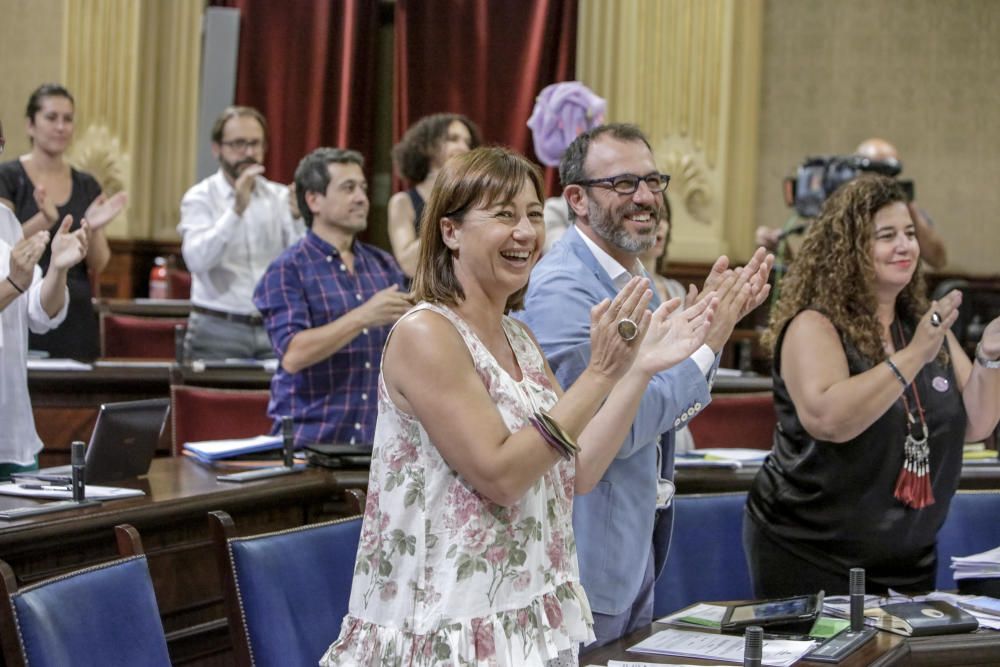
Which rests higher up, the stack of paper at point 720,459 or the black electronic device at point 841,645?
the stack of paper at point 720,459

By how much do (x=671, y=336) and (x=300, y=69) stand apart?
18.9 ft

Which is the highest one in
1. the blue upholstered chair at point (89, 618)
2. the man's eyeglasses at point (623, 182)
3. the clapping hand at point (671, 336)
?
the man's eyeglasses at point (623, 182)

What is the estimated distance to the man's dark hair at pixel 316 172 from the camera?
3.61 m

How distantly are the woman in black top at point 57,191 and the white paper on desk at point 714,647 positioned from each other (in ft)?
10.4

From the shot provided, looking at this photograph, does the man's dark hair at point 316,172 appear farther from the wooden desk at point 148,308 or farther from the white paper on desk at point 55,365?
the wooden desk at point 148,308

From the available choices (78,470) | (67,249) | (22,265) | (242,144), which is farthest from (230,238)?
(78,470)

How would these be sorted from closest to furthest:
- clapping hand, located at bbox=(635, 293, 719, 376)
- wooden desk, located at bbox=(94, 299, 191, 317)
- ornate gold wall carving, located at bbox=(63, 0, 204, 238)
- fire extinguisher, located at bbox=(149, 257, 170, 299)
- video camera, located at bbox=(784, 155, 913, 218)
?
clapping hand, located at bbox=(635, 293, 719, 376) < video camera, located at bbox=(784, 155, 913, 218) < wooden desk, located at bbox=(94, 299, 191, 317) < fire extinguisher, located at bbox=(149, 257, 170, 299) < ornate gold wall carving, located at bbox=(63, 0, 204, 238)

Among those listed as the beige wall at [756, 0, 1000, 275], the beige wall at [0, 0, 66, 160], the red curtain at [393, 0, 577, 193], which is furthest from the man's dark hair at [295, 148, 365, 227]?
the beige wall at [756, 0, 1000, 275]

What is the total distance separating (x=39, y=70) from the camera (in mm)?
7316

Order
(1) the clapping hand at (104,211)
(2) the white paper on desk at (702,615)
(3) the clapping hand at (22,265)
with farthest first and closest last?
1. (1) the clapping hand at (104,211)
2. (3) the clapping hand at (22,265)
3. (2) the white paper on desk at (702,615)

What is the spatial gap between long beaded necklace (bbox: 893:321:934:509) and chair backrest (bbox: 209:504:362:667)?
3.35ft

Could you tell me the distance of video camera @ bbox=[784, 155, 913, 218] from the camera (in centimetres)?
559

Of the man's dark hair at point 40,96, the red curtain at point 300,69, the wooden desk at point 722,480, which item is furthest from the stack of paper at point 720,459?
the red curtain at point 300,69

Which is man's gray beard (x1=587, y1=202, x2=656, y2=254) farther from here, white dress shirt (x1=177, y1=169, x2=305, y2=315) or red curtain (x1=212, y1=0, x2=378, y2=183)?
red curtain (x1=212, y1=0, x2=378, y2=183)
